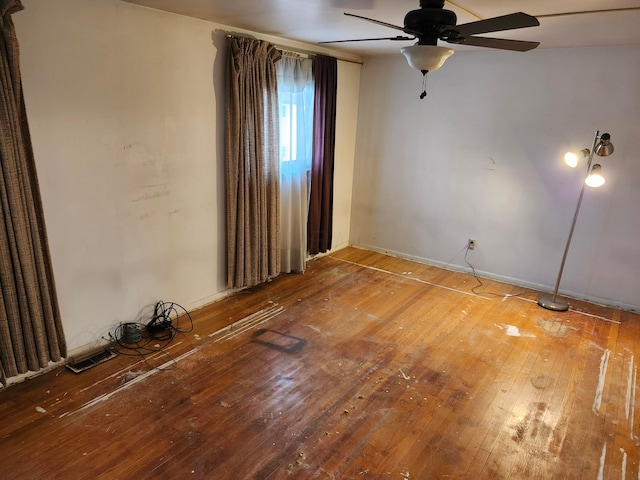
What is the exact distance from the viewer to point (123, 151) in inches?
114

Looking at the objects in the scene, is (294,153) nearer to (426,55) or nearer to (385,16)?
(385,16)

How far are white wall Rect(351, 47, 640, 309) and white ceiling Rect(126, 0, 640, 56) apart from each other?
46 cm

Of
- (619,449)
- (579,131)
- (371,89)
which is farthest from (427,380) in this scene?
(371,89)

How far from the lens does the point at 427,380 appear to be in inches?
113

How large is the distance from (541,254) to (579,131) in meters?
1.24

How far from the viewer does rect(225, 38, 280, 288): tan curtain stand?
348cm

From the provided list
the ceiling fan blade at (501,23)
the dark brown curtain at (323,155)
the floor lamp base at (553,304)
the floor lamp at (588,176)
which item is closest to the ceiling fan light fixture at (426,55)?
the ceiling fan blade at (501,23)

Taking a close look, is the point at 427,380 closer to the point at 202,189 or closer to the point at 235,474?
the point at 235,474

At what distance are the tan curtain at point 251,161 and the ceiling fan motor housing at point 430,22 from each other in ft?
5.68

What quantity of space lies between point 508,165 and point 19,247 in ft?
13.9

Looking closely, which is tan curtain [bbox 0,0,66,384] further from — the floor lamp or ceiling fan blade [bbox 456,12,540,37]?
the floor lamp

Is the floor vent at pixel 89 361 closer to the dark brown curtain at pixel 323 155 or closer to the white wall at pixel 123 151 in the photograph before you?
the white wall at pixel 123 151

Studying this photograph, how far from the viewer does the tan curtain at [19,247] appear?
7.16 feet

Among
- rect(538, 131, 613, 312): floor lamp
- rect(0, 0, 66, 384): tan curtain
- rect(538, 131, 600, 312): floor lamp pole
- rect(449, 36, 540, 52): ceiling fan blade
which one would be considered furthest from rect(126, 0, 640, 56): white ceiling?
rect(538, 131, 600, 312): floor lamp pole
